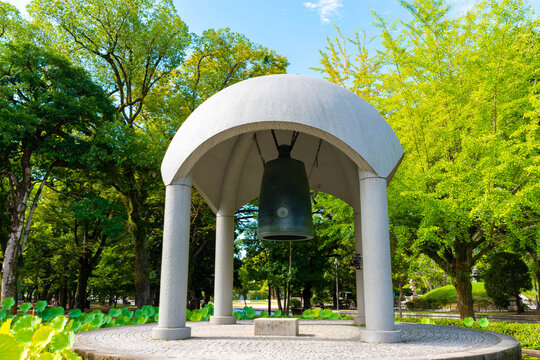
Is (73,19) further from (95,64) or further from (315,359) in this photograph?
(315,359)

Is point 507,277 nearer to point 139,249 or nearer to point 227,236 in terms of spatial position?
point 139,249

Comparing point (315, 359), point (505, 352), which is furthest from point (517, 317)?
point (315, 359)

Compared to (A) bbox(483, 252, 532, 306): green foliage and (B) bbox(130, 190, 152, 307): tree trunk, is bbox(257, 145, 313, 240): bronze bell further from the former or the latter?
(A) bbox(483, 252, 532, 306): green foliage

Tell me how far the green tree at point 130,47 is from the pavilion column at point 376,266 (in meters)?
12.5

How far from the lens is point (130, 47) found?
1978 centimetres

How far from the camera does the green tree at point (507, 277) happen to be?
27094mm

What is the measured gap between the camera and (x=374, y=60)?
15383 mm

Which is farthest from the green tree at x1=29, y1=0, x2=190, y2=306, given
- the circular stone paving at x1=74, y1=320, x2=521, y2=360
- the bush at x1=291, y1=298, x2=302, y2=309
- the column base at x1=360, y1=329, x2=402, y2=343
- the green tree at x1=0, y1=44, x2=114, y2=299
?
the bush at x1=291, y1=298, x2=302, y2=309

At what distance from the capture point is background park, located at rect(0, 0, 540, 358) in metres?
10.1

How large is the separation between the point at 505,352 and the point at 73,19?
71.5ft

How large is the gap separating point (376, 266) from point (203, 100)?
14.9 m

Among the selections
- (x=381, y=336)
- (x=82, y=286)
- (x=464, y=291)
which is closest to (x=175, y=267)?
(x=381, y=336)

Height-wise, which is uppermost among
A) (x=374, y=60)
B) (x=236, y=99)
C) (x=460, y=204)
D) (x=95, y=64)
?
(x=95, y=64)

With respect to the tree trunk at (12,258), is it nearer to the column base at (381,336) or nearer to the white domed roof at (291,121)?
the white domed roof at (291,121)
